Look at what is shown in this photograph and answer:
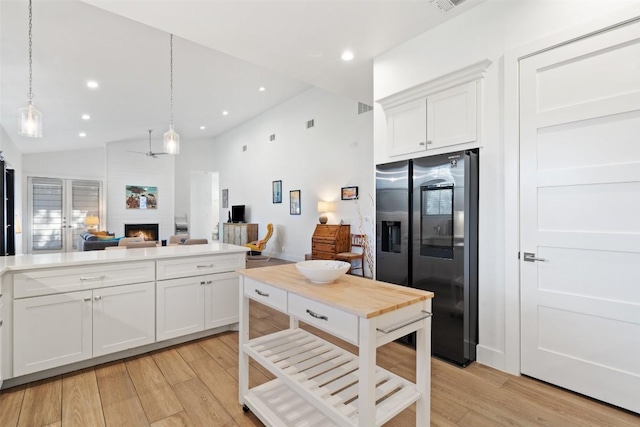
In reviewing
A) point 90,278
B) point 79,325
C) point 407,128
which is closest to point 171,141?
point 90,278

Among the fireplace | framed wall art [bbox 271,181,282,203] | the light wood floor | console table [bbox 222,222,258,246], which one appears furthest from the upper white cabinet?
the fireplace

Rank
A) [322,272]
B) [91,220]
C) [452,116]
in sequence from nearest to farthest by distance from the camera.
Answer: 1. [322,272]
2. [452,116]
3. [91,220]

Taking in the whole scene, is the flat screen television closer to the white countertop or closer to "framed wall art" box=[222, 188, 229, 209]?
"framed wall art" box=[222, 188, 229, 209]

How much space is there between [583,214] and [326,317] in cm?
196

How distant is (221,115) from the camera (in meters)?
8.48

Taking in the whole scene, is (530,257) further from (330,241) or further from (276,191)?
(276,191)

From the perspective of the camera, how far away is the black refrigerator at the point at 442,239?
8.13 feet

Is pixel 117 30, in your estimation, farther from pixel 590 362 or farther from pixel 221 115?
pixel 590 362

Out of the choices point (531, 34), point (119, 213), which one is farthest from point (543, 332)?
point (119, 213)

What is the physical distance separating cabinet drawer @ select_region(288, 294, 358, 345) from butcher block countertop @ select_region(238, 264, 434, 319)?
0.04 m

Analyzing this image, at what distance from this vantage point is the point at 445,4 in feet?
8.32

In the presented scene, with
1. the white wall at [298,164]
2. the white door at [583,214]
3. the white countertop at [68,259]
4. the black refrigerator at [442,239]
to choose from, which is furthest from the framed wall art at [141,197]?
the white door at [583,214]

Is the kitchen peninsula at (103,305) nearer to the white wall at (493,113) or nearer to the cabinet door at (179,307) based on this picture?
the cabinet door at (179,307)

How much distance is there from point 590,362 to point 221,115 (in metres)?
8.87
